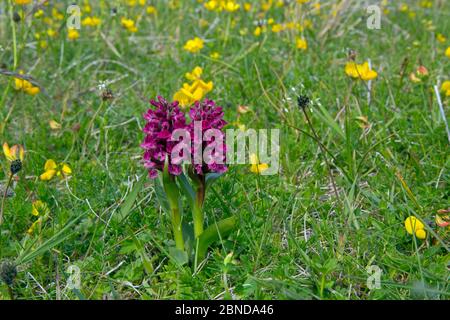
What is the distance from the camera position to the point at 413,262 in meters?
1.72

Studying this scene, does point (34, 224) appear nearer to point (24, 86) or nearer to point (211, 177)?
point (211, 177)

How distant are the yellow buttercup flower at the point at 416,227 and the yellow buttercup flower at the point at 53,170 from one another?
116 cm

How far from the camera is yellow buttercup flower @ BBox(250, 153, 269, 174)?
2123 mm

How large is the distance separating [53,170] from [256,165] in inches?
28.1

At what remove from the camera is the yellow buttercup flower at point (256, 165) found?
2.12m

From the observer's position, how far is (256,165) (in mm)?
2123

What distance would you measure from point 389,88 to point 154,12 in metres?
1.83

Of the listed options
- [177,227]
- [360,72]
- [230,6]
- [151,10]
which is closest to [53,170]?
[177,227]

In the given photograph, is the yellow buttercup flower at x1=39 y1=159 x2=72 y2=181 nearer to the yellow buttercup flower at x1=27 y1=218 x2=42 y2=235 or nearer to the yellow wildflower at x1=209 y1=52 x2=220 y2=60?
the yellow buttercup flower at x1=27 y1=218 x2=42 y2=235

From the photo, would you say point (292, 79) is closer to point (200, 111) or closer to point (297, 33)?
point (297, 33)

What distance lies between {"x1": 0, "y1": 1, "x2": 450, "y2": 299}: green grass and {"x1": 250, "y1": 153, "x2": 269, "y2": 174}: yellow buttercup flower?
0.17ft

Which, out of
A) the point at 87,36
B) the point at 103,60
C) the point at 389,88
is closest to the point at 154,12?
the point at 87,36

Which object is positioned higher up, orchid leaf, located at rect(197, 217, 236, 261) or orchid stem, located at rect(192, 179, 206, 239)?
orchid stem, located at rect(192, 179, 206, 239)

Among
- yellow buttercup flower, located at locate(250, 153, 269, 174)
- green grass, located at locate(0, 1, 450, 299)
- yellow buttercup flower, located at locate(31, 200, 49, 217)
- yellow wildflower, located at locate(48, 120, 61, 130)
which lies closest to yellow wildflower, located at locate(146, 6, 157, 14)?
green grass, located at locate(0, 1, 450, 299)
